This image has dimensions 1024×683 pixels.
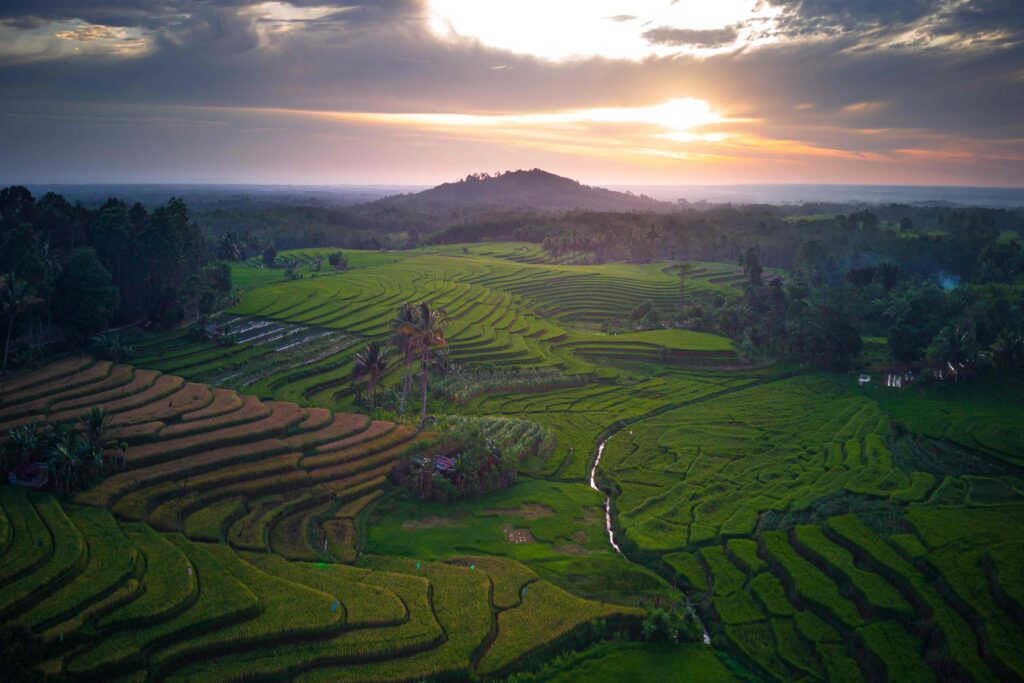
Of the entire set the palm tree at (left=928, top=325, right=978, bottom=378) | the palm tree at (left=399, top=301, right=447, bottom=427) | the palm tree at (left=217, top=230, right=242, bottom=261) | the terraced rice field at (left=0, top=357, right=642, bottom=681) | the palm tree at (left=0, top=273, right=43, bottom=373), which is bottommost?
the terraced rice field at (left=0, top=357, right=642, bottom=681)

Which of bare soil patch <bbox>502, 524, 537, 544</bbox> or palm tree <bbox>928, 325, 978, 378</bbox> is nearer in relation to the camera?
bare soil patch <bbox>502, 524, 537, 544</bbox>

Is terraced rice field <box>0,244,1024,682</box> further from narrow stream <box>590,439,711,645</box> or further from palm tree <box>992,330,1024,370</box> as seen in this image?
palm tree <box>992,330,1024,370</box>

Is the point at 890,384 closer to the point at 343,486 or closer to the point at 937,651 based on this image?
the point at 937,651

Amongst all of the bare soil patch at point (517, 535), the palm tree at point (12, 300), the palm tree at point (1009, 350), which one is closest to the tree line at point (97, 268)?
the palm tree at point (12, 300)

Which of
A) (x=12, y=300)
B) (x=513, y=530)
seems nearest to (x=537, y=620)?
(x=513, y=530)

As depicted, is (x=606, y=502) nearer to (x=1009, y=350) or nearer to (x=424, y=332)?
(x=424, y=332)

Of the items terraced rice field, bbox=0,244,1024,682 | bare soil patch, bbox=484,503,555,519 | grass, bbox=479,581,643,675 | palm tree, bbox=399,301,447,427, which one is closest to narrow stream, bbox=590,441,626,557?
terraced rice field, bbox=0,244,1024,682

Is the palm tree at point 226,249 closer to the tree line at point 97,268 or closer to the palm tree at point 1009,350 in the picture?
the tree line at point 97,268
